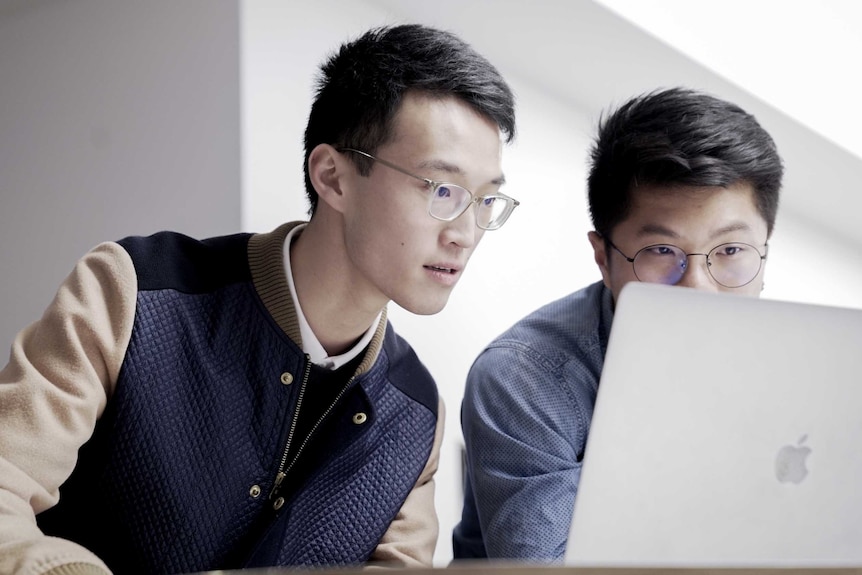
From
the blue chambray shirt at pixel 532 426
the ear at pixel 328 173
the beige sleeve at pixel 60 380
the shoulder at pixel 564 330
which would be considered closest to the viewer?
the beige sleeve at pixel 60 380

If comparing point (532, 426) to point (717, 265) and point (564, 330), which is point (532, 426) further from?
point (717, 265)

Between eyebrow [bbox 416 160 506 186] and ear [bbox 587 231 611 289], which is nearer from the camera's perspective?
eyebrow [bbox 416 160 506 186]

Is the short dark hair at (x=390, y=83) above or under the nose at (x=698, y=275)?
above

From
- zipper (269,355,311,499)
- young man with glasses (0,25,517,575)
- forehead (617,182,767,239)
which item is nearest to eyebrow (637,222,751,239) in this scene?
forehead (617,182,767,239)

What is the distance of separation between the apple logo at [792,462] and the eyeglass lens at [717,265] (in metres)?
0.70

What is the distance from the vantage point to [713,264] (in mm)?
1690

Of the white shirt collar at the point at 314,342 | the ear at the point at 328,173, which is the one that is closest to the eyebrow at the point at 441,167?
the ear at the point at 328,173

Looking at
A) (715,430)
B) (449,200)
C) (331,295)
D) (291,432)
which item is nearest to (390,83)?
(449,200)

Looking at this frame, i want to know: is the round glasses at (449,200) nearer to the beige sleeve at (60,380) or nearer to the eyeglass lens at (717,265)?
the eyeglass lens at (717,265)

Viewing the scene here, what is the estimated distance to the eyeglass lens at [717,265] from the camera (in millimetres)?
1683

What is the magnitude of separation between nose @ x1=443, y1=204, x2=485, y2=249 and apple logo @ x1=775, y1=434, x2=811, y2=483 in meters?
0.70

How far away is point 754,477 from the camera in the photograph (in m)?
0.97

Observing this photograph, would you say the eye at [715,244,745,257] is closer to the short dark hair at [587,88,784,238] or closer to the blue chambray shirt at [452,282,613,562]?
the short dark hair at [587,88,784,238]

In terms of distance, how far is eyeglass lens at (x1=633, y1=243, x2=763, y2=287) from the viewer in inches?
66.2
